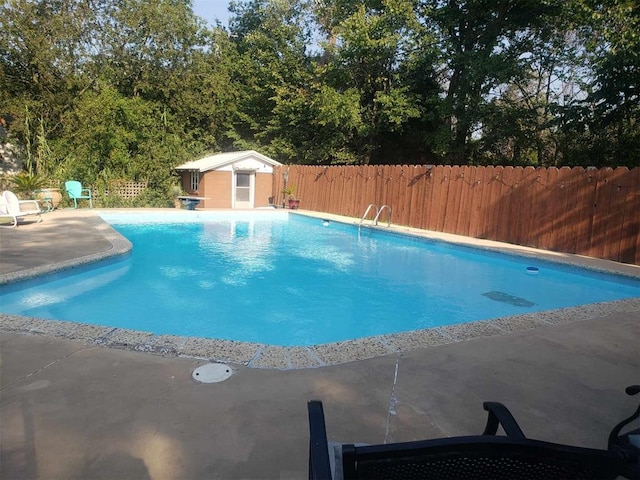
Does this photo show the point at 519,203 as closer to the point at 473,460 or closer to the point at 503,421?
the point at 503,421

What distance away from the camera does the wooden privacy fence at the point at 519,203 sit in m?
8.64

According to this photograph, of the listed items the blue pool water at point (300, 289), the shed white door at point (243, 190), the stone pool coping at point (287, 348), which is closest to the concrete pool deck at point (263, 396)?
the stone pool coping at point (287, 348)

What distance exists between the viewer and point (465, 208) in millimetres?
11875

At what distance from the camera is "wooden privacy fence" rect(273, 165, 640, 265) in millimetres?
8641

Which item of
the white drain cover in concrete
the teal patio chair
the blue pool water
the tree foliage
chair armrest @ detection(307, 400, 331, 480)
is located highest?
the tree foliage

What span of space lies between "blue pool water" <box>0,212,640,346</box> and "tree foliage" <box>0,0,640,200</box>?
24.6ft

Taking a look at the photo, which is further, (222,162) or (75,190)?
(222,162)

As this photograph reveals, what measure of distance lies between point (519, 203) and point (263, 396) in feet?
31.4

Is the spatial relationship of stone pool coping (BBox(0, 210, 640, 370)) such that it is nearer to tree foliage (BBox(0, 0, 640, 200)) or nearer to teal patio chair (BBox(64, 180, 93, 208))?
tree foliage (BBox(0, 0, 640, 200))

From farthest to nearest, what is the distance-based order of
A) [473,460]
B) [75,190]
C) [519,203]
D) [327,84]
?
[327,84] < [75,190] < [519,203] < [473,460]

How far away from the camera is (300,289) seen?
7520mm

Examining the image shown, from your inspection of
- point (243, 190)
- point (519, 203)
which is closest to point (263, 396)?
point (519, 203)

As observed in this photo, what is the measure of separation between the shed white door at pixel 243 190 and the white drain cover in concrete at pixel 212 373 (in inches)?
648

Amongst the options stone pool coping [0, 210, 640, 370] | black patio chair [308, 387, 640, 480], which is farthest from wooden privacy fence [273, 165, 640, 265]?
black patio chair [308, 387, 640, 480]
